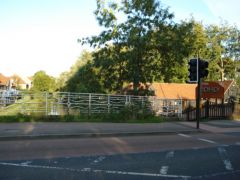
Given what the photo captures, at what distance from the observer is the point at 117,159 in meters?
9.84

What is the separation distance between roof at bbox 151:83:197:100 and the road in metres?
43.9

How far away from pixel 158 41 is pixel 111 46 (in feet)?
11.4

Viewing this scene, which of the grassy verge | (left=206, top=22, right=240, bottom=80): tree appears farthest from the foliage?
(left=206, top=22, right=240, bottom=80): tree

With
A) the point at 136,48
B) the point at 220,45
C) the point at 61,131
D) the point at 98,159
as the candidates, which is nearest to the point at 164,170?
the point at 98,159

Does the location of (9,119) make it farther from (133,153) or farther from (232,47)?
(232,47)

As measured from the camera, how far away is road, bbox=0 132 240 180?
26.6ft

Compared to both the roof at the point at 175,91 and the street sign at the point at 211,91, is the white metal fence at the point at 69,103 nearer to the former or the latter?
the street sign at the point at 211,91

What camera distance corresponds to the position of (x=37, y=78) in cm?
9388

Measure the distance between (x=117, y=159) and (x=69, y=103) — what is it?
11842mm

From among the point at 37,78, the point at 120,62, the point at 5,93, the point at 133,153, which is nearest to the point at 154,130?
the point at 133,153

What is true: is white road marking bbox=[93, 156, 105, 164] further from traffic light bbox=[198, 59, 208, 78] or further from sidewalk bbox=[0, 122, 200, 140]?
traffic light bbox=[198, 59, 208, 78]

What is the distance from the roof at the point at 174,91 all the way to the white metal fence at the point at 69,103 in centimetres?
3375

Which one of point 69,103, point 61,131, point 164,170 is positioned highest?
point 69,103

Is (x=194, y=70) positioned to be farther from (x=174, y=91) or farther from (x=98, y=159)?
(x=174, y=91)
